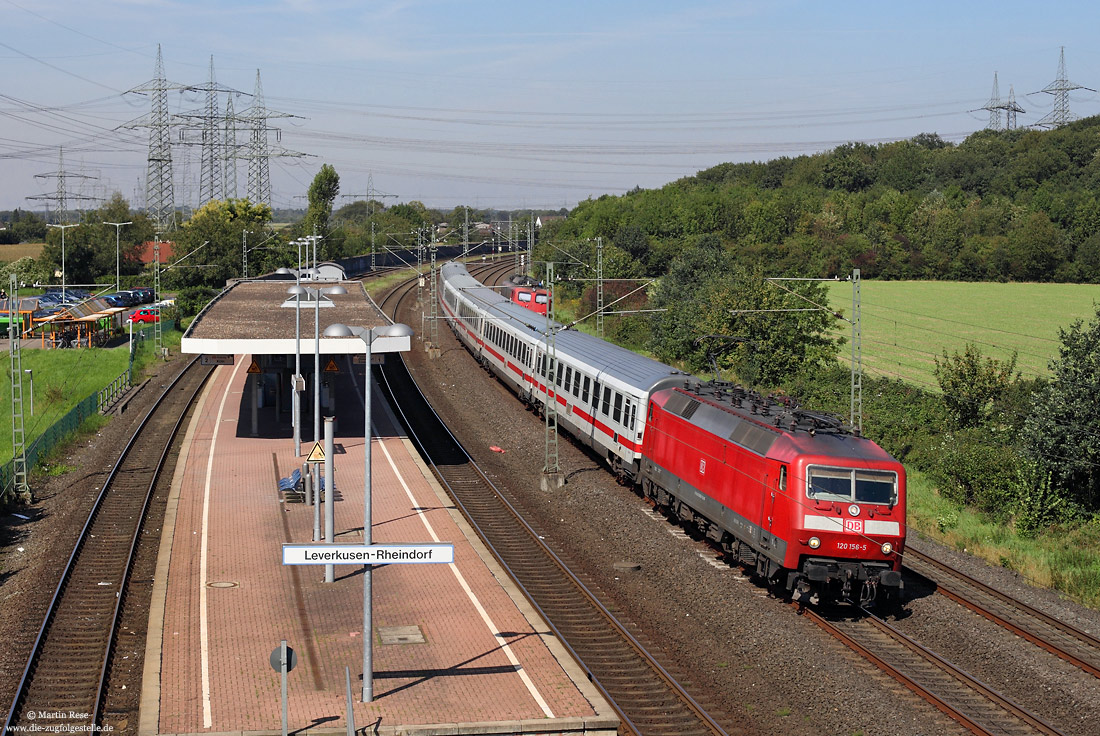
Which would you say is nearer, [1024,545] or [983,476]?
[1024,545]

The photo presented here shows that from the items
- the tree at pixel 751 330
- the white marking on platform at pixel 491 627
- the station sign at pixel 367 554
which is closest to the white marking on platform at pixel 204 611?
the station sign at pixel 367 554

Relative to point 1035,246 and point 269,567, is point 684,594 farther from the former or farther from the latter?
point 1035,246

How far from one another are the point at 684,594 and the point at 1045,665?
21.6ft

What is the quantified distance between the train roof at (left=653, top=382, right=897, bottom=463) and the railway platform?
18.5 ft

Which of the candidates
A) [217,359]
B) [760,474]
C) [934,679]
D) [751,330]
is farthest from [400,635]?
[751,330]

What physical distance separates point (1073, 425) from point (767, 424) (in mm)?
12128

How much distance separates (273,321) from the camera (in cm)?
4088

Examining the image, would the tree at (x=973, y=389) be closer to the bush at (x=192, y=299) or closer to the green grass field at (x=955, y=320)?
the green grass field at (x=955, y=320)

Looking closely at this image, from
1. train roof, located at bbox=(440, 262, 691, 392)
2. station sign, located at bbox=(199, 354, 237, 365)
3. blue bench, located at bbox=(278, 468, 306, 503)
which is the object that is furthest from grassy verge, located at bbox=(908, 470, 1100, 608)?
station sign, located at bbox=(199, 354, 237, 365)

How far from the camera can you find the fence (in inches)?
1116

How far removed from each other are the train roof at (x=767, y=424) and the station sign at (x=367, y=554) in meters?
7.32

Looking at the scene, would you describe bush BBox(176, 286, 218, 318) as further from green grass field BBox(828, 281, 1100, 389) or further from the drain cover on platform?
the drain cover on platform

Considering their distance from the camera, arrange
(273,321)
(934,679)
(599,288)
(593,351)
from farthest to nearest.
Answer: (599,288) < (273,321) < (593,351) < (934,679)

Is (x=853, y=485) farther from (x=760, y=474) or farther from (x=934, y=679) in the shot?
(x=934, y=679)
